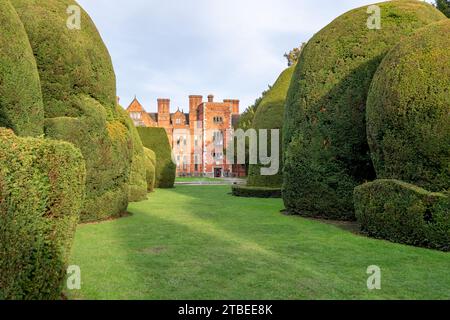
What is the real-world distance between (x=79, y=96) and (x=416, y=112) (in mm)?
8821

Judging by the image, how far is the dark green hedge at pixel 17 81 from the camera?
7793 millimetres

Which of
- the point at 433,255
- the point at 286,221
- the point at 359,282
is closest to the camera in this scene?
the point at 359,282

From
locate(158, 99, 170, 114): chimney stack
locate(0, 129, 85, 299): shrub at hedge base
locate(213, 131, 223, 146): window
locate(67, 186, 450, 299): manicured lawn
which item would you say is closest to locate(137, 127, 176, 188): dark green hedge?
locate(67, 186, 450, 299): manicured lawn

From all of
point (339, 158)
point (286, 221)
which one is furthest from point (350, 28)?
point (286, 221)

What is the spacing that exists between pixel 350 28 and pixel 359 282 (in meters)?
8.76

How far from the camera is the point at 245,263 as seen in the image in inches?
234

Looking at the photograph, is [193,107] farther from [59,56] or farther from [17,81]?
[17,81]

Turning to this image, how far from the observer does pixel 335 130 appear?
1086 cm

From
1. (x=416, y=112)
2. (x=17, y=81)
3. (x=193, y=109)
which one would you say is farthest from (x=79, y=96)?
(x=193, y=109)

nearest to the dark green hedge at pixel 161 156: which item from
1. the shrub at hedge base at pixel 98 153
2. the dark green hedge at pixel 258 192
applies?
the dark green hedge at pixel 258 192

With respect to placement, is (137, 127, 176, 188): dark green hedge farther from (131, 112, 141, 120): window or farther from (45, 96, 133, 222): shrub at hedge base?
(131, 112, 141, 120): window

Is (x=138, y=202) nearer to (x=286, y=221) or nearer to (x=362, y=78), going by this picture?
(x=286, y=221)

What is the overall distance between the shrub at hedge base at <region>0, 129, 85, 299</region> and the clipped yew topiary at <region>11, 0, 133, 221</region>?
5991 millimetres

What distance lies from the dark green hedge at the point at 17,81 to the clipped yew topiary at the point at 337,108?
297 inches
